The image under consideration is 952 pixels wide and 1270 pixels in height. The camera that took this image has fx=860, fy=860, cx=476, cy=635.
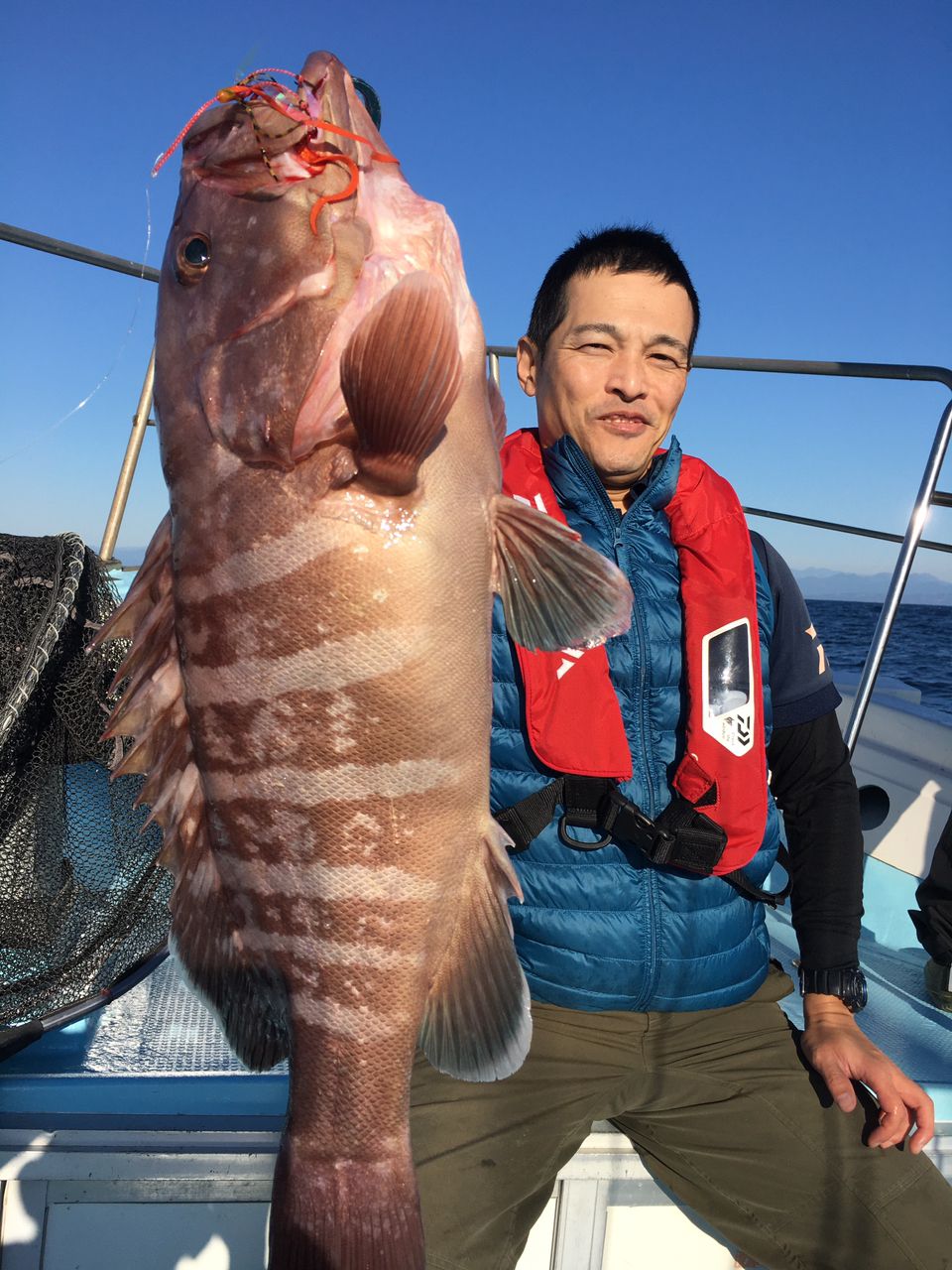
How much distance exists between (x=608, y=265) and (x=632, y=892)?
5.52ft

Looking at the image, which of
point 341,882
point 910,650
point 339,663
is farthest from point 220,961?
point 910,650

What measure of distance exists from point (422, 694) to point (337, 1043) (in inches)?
25.1

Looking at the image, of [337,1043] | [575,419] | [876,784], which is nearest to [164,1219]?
[337,1043]

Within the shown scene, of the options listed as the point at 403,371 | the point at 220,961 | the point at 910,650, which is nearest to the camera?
the point at 403,371

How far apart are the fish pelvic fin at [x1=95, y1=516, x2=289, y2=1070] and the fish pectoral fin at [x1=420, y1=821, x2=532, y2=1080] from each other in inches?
11.5

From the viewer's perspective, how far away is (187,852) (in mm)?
1602

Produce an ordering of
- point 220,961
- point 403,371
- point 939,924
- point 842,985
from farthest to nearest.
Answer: point 939,924, point 842,985, point 220,961, point 403,371

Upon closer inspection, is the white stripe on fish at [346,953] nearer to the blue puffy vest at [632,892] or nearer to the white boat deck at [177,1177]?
the blue puffy vest at [632,892]

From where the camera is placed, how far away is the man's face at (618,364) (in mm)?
2324

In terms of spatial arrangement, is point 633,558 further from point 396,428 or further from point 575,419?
point 396,428

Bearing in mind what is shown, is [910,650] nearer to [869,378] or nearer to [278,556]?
[869,378]

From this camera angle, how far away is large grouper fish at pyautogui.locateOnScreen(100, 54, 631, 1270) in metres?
1.39

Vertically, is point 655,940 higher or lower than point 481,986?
lower

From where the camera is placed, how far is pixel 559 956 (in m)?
2.15
